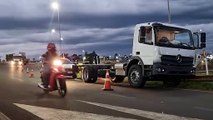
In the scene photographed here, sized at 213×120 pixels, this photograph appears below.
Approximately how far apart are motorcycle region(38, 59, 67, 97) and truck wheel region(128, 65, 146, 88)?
16.7 ft

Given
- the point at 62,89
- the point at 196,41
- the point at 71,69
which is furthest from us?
the point at 71,69

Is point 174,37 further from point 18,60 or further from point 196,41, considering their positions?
point 18,60

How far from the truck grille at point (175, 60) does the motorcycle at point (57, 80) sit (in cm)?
517

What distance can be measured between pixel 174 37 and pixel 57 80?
6357 mm

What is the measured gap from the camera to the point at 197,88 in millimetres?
20703

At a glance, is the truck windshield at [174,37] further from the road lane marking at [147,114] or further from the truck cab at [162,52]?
the road lane marking at [147,114]

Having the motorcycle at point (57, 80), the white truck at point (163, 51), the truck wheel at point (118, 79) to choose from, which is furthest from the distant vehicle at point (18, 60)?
the motorcycle at point (57, 80)

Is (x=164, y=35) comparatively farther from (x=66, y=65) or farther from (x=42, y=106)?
(x=66, y=65)

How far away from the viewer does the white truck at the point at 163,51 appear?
20.3 meters

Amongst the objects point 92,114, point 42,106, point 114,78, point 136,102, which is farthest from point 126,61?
point 92,114

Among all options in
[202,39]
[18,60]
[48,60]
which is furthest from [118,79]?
[18,60]

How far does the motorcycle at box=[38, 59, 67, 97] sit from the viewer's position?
55.1 feet

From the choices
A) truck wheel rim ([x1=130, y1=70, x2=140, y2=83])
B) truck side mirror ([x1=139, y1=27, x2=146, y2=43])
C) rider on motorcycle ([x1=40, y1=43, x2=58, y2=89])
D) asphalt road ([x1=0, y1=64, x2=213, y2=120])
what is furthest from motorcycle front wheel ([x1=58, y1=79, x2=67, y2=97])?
truck wheel rim ([x1=130, y1=70, x2=140, y2=83])

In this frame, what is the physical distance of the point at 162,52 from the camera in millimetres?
20281
